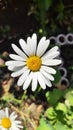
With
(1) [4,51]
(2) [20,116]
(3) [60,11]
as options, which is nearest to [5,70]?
(1) [4,51]

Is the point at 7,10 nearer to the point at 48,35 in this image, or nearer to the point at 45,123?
the point at 48,35

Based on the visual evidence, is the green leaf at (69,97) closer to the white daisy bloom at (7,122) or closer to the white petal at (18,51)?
the white daisy bloom at (7,122)

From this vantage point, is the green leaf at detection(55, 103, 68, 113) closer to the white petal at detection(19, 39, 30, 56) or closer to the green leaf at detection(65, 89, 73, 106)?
the green leaf at detection(65, 89, 73, 106)

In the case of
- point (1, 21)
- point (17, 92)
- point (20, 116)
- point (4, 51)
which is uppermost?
point (1, 21)

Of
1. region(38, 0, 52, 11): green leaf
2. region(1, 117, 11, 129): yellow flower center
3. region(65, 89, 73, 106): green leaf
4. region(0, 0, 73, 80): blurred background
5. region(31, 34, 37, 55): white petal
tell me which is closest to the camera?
region(31, 34, 37, 55): white petal

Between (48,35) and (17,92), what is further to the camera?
Answer: (48,35)

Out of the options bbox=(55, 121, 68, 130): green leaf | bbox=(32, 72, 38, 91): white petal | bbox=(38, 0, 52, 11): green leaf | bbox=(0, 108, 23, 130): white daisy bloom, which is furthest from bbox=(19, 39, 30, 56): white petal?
bbox=(38, 0, 52, 11): green leaf

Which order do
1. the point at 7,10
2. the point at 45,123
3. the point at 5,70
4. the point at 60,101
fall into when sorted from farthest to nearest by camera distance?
the point at 7,10 → the point at 5,70 → the point at 60,101 → the point at 45,123

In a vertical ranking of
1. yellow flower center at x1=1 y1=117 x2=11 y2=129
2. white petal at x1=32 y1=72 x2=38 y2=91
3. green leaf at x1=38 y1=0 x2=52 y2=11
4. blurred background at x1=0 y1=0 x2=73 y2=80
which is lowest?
yellow flower center at x1=1 y1=117 x2=11 y2=129

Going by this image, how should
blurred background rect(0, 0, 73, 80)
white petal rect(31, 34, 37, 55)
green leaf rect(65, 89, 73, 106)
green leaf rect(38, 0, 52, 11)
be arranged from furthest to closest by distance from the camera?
blurred background rect(0, 0, 73, 80) → green leaf rect(38, 0, 52, 11) → green leaf rect(65, 89, 73, 106) → white petal rect(31, 34, 37, 55)
